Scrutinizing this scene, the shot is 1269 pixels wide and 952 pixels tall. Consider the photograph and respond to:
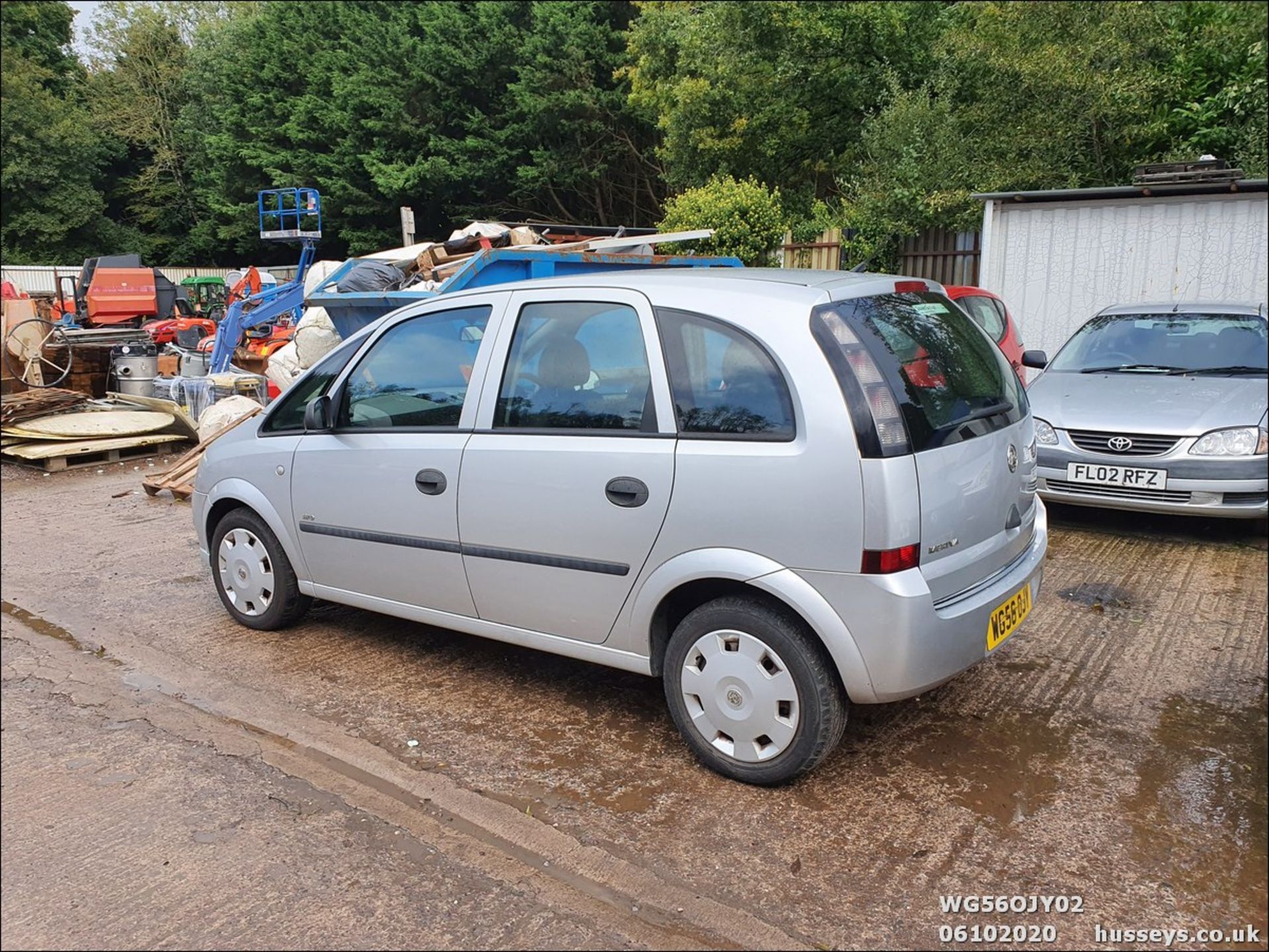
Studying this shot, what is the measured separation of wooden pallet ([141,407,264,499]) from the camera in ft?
27.4

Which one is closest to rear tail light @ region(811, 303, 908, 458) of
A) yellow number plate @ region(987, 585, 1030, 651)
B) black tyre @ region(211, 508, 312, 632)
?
yellow number plate @ region(987, 585, 1030, 651)

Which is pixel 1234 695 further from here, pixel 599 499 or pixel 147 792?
pixel 147 792

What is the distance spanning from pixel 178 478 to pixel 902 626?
7.48 meters

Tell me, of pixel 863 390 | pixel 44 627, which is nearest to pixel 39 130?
pixel 44 627

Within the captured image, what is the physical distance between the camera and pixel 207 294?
27.0 m

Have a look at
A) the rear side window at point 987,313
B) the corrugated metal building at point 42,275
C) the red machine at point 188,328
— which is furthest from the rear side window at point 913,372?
the corrugated metal building at point 42,275

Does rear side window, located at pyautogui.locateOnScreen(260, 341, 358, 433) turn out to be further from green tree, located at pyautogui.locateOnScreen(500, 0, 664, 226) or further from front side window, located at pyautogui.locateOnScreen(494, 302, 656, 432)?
green tree, located at pyautogui.locateOnScreen(500, 0, 664, 226)

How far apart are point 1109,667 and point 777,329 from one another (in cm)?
243

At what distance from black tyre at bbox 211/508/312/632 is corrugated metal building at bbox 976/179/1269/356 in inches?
314

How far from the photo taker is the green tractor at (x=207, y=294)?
22.2 m

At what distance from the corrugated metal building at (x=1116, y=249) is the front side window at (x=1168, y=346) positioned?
1.43 m

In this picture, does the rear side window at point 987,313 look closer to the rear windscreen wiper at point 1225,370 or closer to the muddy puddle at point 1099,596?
the rear windscreen wiper at point 1225,370

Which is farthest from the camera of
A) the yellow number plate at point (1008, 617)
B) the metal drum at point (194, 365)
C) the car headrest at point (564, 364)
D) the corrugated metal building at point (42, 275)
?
the corrugated metal building at point (42, 275)

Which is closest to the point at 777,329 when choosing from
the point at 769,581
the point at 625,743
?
the point at 769,581
